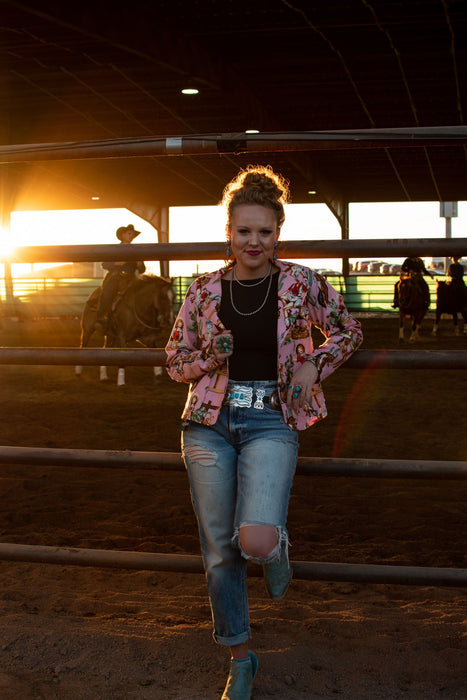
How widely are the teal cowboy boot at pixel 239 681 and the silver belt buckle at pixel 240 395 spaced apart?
32.1 inches

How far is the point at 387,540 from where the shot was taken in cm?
404

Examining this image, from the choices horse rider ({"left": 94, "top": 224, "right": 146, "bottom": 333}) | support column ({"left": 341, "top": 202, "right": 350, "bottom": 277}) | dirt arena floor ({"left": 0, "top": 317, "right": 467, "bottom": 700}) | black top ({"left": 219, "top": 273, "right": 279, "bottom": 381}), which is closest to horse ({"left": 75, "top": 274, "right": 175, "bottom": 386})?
horse rider ({"left": 94, "top": 224, "right": 146, "bottom": 333})

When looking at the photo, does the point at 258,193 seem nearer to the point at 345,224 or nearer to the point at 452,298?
the point at 452,298

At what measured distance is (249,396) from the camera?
2.32 m

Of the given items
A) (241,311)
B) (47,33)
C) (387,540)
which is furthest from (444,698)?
(47,33)

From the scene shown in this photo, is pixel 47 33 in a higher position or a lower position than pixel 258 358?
higher

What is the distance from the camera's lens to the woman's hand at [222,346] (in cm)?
228

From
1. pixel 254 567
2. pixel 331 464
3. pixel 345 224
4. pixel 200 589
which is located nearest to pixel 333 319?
pixel 331 464

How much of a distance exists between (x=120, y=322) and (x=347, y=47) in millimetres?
5277

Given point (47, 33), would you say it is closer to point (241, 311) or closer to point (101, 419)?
point (101, 419)

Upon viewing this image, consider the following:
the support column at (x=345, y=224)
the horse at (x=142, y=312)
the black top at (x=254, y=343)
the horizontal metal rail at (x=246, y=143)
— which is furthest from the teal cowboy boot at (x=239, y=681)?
the support column at (x=345, y=224)

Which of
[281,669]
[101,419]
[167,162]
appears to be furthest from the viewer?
[167,162]

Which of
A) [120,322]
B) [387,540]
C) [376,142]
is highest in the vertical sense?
[376,142]

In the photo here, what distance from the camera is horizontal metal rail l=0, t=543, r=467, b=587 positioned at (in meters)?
2.60
